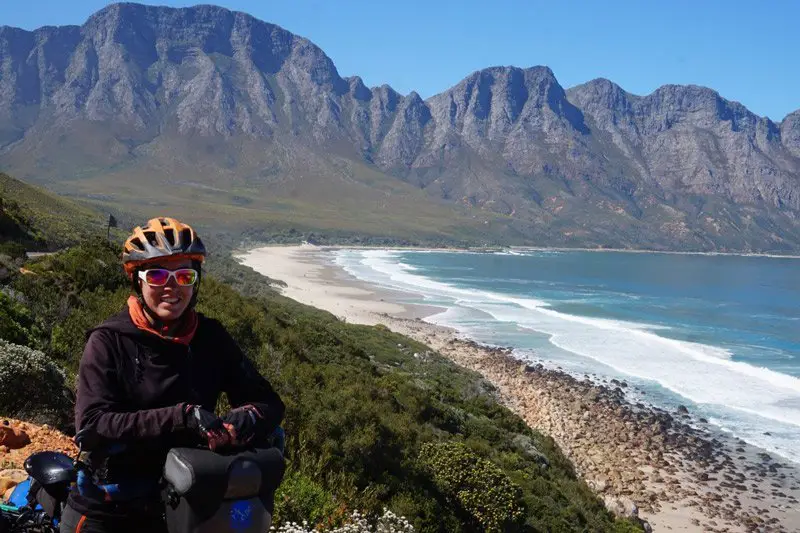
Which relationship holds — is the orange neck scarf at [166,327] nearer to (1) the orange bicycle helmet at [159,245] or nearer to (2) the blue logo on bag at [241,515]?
(1) the orange bicycle helmet at [159,245]

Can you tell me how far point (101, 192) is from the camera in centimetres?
19475

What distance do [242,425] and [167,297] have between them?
715 millimetres

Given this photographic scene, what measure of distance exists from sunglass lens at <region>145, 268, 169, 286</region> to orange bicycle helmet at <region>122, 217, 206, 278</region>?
61 mm

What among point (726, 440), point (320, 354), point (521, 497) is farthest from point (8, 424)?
point (726, 440)

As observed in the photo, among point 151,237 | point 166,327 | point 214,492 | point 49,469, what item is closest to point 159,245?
point 151,237

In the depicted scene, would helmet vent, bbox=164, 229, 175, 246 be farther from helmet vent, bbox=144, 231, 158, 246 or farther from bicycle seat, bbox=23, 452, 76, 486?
bicycle seat, bbox=23, 452, 76, 486

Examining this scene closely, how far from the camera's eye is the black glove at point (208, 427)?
247 centimetres

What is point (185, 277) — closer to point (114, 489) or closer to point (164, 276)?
point (164, 276)

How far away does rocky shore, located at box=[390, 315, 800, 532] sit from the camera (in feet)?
60.9

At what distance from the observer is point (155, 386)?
2.67 meters

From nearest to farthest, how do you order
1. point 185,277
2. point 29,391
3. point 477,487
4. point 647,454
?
point 185,277, point 29,391, point 477,487, point 647,454

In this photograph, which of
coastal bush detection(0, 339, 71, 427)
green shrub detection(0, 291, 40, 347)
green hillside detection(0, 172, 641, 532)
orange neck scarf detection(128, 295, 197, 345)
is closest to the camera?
orange neck scarf detection(128, 295, 197, 345)

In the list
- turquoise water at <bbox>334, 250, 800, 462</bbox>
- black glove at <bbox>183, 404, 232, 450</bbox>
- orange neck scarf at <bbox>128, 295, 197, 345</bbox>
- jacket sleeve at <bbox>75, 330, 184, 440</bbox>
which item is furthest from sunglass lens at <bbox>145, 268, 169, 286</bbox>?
turquoise water at <bbox>334, 250, 800, 462</bbox>

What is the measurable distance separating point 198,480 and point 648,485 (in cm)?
2112
